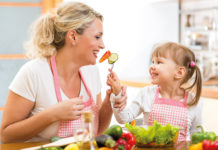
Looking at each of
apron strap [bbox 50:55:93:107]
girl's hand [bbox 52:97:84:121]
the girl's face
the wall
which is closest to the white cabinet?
the girl's face

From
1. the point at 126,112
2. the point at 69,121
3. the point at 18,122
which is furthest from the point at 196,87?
the point at 18,122

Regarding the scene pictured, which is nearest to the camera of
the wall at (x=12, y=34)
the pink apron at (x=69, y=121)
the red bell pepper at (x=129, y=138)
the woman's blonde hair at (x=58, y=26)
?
the red bell pepper at (x=129, y=138)

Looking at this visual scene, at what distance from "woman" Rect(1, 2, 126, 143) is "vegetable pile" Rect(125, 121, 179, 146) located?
1.04ft

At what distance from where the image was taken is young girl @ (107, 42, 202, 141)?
195 centimetres

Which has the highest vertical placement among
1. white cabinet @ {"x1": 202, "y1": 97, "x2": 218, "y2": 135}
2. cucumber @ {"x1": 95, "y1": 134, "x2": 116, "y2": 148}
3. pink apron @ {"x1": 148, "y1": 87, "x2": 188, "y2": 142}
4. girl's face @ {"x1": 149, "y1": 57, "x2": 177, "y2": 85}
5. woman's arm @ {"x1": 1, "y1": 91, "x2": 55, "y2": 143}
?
girl's face @ {"x1": 149, "y1": 57, "x2": 177, "y2": 85}

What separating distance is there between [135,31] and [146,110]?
6.09 ft

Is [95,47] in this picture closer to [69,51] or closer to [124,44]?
[69,51]

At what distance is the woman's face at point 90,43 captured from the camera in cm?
187

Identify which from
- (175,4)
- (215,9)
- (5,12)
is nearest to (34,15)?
(5,12)

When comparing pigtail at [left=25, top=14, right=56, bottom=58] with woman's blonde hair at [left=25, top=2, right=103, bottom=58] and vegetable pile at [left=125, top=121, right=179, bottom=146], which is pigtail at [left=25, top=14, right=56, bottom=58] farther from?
vegetable pile at [left=125, top=121, right=179, bottom=146]

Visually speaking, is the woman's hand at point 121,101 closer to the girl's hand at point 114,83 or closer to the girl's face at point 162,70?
the girl's hand at point 114,83

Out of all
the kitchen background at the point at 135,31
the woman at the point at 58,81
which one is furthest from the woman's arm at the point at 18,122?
the kitchen background at the point at 135,31

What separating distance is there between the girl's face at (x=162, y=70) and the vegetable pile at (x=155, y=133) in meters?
0.57

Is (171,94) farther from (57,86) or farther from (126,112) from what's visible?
(57,86)
